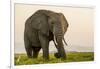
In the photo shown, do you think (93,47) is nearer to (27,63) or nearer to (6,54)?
(27,63)

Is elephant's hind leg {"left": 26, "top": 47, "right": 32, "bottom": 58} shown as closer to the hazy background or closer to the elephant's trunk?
the hazy background

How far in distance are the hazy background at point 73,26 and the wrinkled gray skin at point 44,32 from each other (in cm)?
5

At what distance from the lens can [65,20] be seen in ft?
7.23

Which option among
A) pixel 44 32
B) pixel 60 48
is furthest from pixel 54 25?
pixel 60 48

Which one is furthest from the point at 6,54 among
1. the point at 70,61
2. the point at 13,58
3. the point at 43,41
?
the point at 70,61

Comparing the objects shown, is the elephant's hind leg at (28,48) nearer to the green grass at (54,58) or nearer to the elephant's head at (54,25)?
the green grass at (54,58)

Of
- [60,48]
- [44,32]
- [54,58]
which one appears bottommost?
[54,58]

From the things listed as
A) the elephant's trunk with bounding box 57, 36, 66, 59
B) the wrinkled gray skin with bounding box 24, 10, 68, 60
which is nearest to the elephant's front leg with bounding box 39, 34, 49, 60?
the wrinkled gray skin with bounding box 24, 10, 68, 60

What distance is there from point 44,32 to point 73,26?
332 mm

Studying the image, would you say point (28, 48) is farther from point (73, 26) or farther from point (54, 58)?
point (73, 26)

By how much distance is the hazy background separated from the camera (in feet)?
6.68

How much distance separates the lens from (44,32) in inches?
84.2

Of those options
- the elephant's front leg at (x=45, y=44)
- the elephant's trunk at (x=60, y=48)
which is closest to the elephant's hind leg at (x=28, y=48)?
the elephant's front leg at (x=45, y=44)

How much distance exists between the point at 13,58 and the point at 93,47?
0.91 metres
